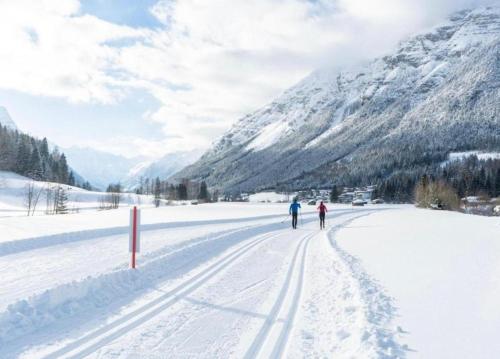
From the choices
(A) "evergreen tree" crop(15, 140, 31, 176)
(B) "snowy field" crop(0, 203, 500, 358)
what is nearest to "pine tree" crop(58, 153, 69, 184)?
(A) "evergreen tree" crop(15, 140, 31, 176)

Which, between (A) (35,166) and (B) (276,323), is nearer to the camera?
(B) (276,323)

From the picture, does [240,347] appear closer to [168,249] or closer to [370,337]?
[370,337]

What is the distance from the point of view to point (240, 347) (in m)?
5.90

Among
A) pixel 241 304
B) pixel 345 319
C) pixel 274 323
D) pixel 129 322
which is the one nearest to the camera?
pixel 129 322

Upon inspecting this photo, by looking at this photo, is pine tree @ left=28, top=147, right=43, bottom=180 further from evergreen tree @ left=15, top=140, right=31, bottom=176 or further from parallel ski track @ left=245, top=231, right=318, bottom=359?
parallel ski track @ left=245, top=231, right=318, bottom=359

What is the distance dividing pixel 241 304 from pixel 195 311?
0.98 meters

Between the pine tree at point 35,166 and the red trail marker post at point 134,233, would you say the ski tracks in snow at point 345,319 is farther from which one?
the pine tree at point 35,166

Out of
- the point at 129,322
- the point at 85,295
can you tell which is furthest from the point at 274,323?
the point at 85,295

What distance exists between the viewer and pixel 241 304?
8.11 meters

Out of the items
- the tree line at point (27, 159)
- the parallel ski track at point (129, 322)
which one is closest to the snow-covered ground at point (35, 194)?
the tree line at point (27, 159)

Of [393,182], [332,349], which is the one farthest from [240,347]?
[393,182]

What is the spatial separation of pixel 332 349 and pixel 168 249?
9.30 meters

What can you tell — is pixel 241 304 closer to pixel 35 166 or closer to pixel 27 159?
pixel 27 159

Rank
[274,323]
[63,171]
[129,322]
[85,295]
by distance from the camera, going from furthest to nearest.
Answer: [63,171]
[85,295]
[274,323]
[129,322]
